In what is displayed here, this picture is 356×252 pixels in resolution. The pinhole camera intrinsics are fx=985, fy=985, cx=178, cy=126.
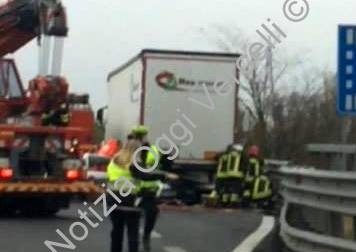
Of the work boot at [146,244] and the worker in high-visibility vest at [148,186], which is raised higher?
the worker in high-visibility vest at [148,186]

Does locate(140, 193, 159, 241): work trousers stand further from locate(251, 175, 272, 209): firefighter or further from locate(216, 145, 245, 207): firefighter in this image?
locate(216, 145, 245, 207): firefighter

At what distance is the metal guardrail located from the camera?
9.88m

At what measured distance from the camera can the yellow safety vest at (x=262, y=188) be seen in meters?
21.6

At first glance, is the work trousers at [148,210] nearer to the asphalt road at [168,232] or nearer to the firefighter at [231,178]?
the asphalt road at [168,232]

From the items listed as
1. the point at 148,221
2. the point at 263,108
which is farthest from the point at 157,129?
the point at 263,108

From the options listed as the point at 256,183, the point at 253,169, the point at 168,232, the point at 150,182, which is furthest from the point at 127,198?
the point at 253,169

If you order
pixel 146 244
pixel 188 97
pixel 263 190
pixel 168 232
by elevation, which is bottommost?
pixel 168 232

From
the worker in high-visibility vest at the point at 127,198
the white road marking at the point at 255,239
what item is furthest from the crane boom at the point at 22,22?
the worker in high-visibility vest at the point at 127,198

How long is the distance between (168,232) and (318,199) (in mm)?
5382

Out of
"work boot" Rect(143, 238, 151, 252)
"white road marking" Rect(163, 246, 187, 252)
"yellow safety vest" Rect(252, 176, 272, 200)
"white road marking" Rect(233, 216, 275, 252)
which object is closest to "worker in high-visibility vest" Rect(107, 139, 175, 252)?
"work boot" Rect(143, 238, 151, 252)

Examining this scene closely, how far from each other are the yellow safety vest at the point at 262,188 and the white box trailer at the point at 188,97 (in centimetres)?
214

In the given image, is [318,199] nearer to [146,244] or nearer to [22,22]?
[146,244]

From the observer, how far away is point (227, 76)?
915 inches

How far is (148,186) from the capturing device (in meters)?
11.7
